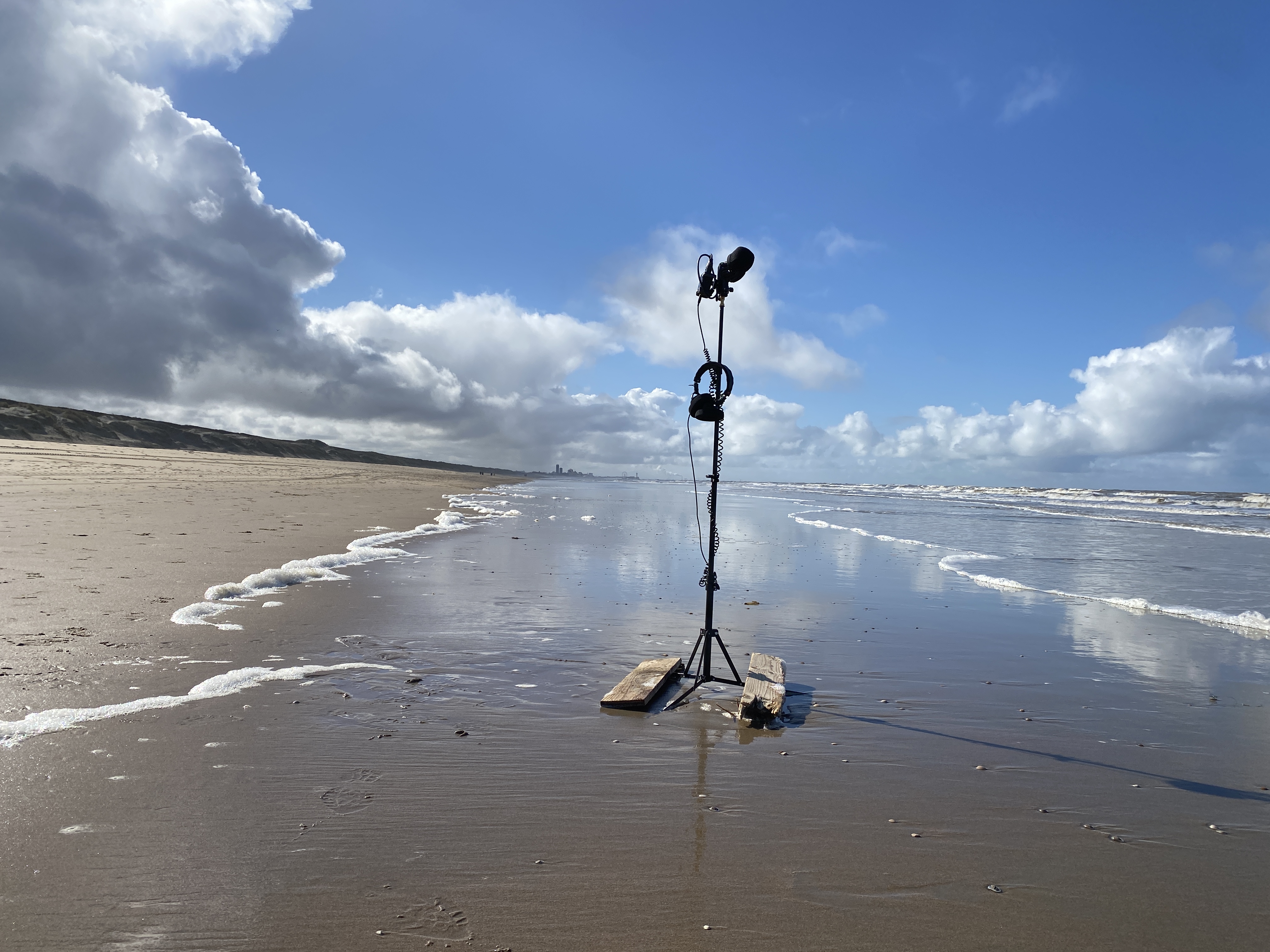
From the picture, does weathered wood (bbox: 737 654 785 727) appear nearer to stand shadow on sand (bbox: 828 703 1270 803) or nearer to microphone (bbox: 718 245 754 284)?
stand shadow on sand (bbox: 828 703 1270 803)

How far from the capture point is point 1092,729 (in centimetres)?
542

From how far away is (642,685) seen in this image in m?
5.64

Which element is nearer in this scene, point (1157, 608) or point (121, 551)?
point (121, 551)

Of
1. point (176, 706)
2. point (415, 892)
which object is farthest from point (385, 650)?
point (415, 892)

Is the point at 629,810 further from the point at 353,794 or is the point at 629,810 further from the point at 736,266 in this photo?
the point at 736,266

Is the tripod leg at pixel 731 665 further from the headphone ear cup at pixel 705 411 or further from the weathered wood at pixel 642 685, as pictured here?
the headphone ear cup at pixel 705 411

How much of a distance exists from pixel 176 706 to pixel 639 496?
4706 centimetres

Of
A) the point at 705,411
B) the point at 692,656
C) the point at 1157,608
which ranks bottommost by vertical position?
the point at 1157,608

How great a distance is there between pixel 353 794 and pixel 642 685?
8.08 feet

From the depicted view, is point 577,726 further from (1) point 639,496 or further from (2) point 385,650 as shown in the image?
(1) point 639,496

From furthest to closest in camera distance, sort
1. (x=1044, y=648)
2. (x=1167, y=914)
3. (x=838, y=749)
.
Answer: (x=1044, y=648)
(x=838, y=749)
(x=1167, y=914)

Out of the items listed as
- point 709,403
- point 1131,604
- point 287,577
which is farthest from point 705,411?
point 1131,604

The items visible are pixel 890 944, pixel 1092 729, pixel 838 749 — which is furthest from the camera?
pixel 1092 729

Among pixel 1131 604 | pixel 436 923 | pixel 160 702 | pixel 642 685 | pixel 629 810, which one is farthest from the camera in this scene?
pixel 1131 604
